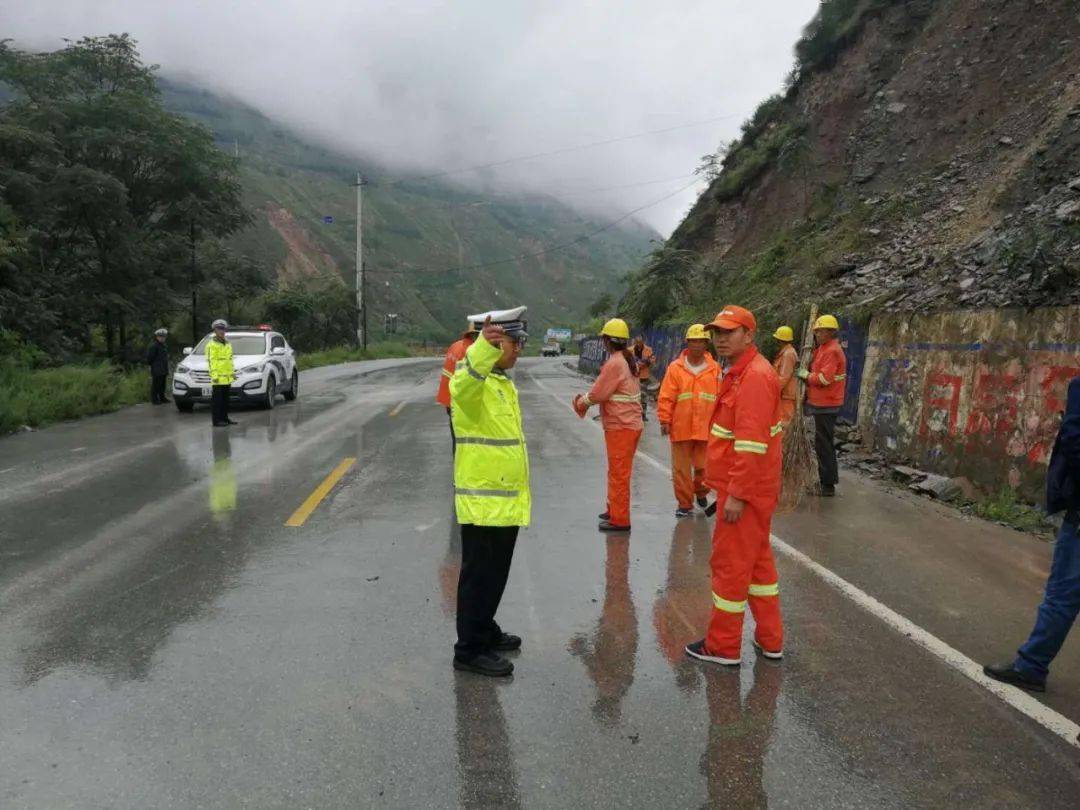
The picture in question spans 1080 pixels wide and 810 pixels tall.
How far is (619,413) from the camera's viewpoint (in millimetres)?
6531

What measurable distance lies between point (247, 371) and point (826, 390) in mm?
12006

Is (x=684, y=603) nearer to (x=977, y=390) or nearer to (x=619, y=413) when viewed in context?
(x=619, y=413)

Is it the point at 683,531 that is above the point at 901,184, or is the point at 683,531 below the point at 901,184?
below

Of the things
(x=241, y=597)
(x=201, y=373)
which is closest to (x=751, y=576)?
(x=241, y=597)

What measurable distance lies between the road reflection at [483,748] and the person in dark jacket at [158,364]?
16.1m

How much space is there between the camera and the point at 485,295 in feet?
430

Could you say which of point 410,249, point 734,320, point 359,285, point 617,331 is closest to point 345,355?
point 359,285

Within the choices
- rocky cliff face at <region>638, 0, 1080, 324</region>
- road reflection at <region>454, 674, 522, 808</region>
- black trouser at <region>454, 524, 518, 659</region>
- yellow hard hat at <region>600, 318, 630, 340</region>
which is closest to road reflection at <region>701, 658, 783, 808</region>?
road reflection at <region>454, 674, 522, 808</region>

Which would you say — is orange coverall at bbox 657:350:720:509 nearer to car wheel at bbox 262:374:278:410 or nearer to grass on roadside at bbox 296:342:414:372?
car wheel at bbox 262:374:278:410

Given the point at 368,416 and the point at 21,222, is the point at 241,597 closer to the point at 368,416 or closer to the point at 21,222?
the point at 368,416

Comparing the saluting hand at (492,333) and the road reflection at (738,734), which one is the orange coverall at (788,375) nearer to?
the road reflection at (738,734)

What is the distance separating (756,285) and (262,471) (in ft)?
54.4

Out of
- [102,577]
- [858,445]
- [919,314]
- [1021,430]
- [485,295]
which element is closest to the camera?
[102,577]

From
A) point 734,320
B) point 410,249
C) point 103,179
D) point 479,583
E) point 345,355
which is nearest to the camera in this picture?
point 479,583
